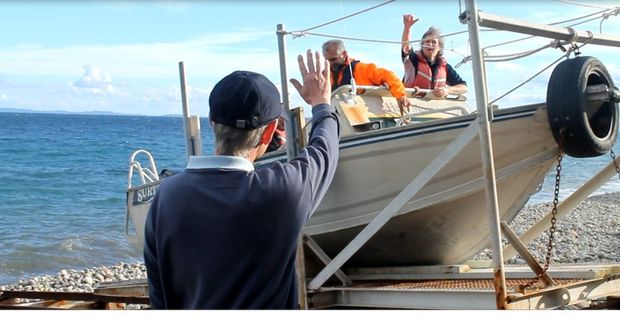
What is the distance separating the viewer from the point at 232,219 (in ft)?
7.20

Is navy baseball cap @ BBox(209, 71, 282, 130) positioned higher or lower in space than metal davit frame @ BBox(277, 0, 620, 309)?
higher

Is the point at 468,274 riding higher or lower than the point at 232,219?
lower

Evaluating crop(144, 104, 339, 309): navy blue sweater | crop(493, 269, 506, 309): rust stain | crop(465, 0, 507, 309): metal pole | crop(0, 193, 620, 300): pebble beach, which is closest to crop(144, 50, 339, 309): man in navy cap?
crop(144, 104, 339, 309): navy blue sweater

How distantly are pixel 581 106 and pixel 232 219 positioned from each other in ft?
12.5

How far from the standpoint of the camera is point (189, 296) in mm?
2293

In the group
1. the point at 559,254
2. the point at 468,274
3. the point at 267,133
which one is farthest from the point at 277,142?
the point at 559,254

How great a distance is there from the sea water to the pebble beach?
0.84 meters

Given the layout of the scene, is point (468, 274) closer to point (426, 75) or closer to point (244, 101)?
point (426, 75)

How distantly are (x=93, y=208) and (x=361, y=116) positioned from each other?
73.4 feet

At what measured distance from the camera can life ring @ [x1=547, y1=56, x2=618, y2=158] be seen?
540 centimetres

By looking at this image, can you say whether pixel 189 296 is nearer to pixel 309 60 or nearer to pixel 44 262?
pixel 309 60

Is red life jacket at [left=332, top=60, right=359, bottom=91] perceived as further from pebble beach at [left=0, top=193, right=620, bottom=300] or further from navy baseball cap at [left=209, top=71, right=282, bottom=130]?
navy baseball cap at [left=209, top=71, right=282, bottom=130]

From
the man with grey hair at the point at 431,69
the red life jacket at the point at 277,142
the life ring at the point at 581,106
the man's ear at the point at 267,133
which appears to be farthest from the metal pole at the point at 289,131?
the man's ear at the point at 267,133

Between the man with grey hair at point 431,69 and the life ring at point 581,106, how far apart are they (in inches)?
113
